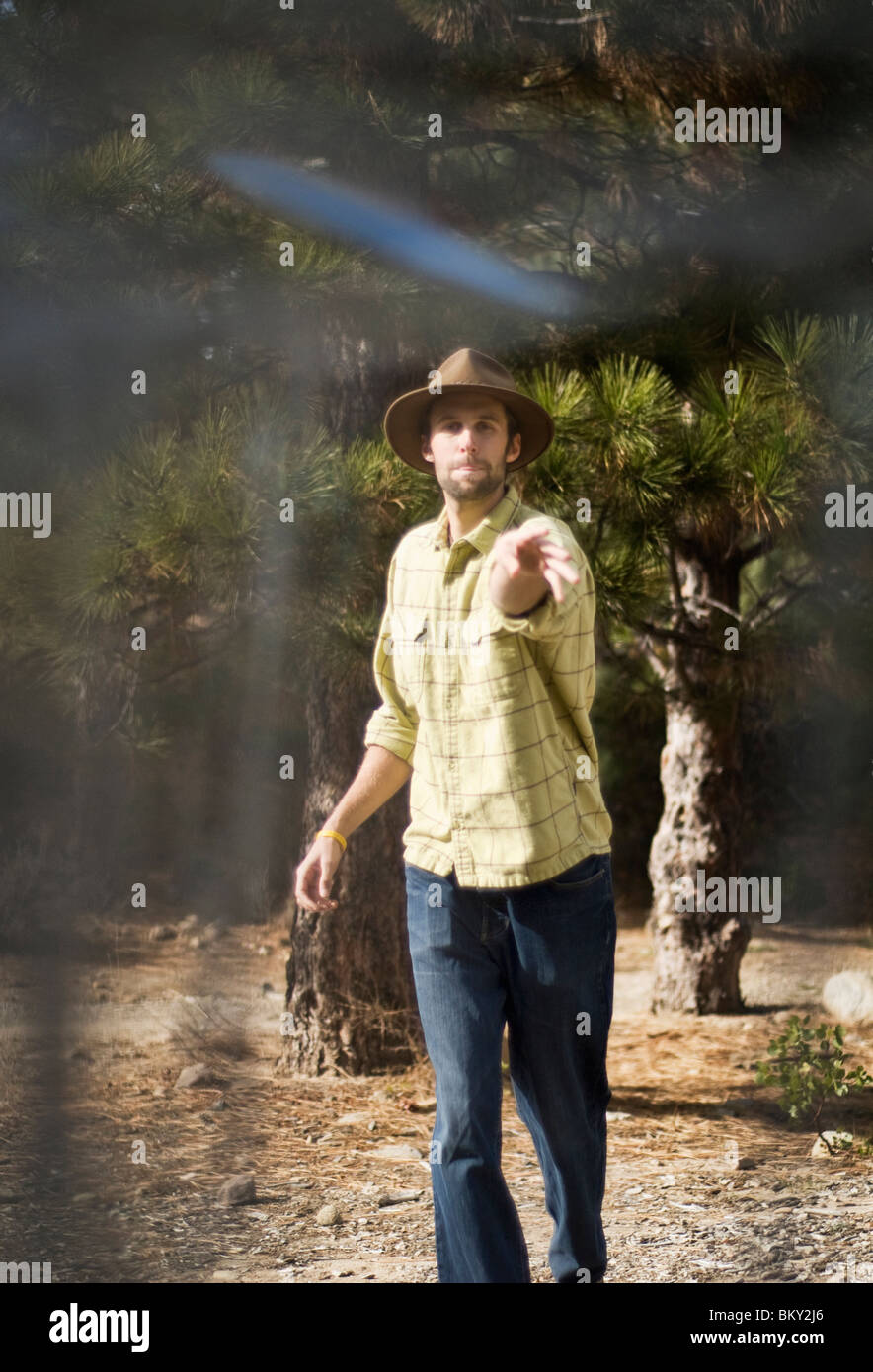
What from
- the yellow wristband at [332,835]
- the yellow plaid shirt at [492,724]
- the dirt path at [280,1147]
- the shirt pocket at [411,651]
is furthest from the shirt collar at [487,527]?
→ the dirt path at [280,1147]

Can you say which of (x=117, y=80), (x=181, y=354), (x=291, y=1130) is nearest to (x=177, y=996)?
(x=291, y=1130)

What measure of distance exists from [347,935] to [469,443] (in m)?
1.65

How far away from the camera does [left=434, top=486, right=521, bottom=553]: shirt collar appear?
175cm

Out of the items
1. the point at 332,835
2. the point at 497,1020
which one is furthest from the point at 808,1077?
the point at 332,835

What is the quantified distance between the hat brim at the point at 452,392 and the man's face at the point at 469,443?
2 centimetres

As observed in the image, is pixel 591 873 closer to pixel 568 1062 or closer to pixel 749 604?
pixel 568 1062

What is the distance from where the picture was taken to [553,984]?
170 centimetres

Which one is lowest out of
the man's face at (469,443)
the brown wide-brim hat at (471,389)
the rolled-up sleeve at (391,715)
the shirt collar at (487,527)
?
the rolled-up sleeve at (391,715)

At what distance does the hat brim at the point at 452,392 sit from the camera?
1.81 meters

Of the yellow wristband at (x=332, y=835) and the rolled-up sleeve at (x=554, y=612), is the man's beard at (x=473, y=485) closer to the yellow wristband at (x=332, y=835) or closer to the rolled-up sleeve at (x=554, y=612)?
the rolled-up sleeve at (x=554, y=612)

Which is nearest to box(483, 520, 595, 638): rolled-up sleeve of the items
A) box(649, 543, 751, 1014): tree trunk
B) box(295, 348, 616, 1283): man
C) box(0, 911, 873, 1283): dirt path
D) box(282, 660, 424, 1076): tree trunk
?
box(295, 348, 616, 1283): man

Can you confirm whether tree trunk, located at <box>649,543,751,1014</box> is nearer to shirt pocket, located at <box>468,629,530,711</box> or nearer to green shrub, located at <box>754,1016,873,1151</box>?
green shrub, located at <box>754,1016,873,1151</box>

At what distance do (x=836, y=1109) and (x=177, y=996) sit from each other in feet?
4.97

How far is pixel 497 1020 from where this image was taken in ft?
5.63
